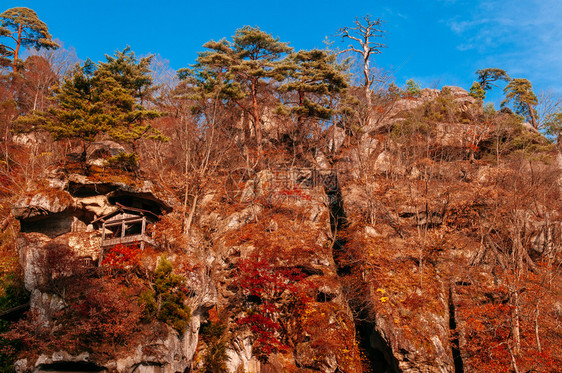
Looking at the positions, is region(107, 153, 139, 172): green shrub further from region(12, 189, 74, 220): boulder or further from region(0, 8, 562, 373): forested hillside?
region(12, 189, 74, 220): boulder

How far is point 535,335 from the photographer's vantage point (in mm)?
14969

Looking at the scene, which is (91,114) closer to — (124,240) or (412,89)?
(124,240)

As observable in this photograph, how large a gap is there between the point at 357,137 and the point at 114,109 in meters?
14.5

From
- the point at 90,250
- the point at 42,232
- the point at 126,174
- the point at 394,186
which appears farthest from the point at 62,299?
the point at 394,186

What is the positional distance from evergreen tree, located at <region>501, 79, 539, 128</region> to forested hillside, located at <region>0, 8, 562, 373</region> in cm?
758

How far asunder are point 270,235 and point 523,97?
95.9 ft

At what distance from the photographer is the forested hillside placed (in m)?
14.1

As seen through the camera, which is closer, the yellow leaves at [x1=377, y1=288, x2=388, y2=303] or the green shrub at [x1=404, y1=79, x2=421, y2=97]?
the yellow leaves at [x1=377, y1=288, x2=388, y2=303]

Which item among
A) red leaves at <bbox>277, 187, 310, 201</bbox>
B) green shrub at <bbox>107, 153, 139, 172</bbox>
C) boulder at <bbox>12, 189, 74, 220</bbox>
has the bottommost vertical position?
boulder at <bbox>12, 189, 74, 220</bbox>

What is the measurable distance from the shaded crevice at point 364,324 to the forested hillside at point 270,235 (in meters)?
0.10

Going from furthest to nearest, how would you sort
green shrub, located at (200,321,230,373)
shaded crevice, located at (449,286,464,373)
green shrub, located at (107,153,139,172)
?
green shrub, located at (107,153,139,172) → shaded crevice, located at (449,286,464,373) → green shrub, located at (200,321,230,373)

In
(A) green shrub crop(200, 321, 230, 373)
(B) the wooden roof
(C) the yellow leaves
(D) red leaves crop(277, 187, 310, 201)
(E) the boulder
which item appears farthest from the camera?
(D) red leaves crop(277, 187, 310, 201)

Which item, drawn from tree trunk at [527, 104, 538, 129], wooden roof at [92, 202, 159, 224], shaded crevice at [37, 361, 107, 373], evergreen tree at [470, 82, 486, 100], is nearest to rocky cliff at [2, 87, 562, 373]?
shaded crevice at [37, 361, 107, 373]

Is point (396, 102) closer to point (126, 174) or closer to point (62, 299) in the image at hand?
point (126, 174)
